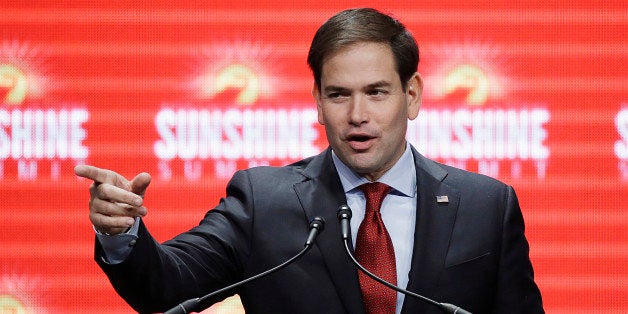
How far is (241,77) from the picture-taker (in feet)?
12.0

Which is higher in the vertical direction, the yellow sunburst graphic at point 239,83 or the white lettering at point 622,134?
the yellow sunburst graphic at point 239,83

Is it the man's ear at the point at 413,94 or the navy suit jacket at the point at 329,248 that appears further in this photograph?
the man's ear at the point at 413,94

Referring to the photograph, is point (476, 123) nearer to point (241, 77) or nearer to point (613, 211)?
point (613, 211)

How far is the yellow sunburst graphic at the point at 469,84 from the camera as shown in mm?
3648

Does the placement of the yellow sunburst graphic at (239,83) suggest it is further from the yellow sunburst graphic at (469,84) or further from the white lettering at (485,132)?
the yellow sunburst graphic at (469,84)

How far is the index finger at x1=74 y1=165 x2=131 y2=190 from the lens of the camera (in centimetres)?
174

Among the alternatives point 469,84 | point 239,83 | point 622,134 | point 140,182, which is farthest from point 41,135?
point 622,134

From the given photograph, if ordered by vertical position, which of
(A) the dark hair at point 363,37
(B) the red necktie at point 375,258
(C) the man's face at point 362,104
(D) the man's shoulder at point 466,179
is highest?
(A) the dark hair at point 363,37

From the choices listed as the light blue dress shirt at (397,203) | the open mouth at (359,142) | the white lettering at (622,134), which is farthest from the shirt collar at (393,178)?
the white lettering at (622,134)

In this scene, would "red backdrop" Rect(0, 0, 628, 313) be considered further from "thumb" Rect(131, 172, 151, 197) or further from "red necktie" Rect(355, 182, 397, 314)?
"thumb" Rect(131, 172, 151, 197)

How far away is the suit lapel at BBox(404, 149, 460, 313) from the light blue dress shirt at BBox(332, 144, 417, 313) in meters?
0.03

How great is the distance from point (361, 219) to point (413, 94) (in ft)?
1.17

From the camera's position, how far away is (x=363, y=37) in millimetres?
2289

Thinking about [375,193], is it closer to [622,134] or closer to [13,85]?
[622,134]
